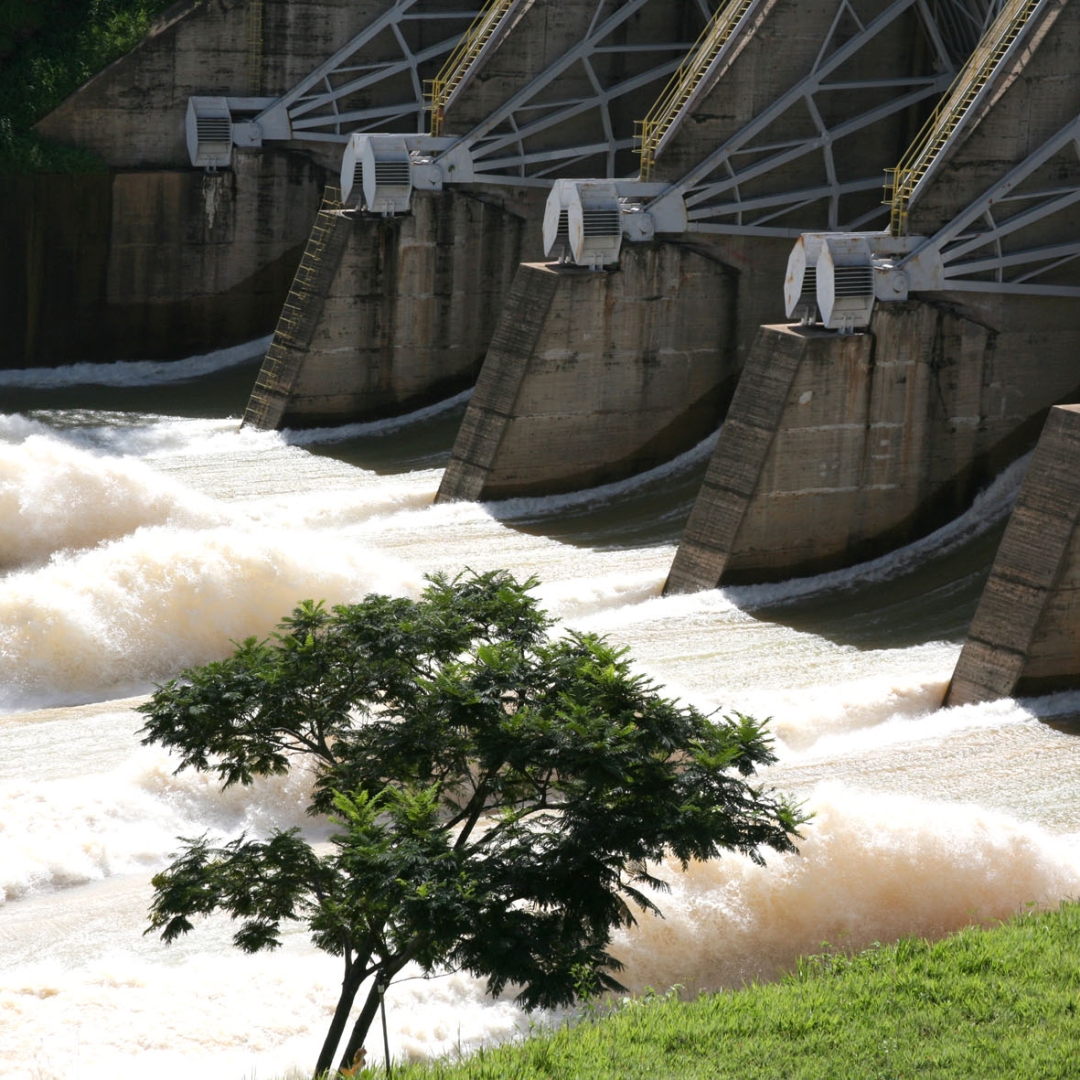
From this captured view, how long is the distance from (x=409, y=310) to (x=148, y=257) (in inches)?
252

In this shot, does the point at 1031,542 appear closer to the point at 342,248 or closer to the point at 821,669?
the point at 821,669

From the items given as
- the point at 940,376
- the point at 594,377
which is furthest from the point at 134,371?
the point at 940,376

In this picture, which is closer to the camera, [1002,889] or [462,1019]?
[462,1019]

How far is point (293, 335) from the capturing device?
28703mm

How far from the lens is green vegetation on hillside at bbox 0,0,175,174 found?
3256 centimetres

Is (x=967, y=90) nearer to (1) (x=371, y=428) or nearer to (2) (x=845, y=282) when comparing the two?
(2) (x=845, y=282)

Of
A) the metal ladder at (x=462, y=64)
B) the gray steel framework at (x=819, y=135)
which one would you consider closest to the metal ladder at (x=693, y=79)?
the gray steel framework at (x=819, y=135)

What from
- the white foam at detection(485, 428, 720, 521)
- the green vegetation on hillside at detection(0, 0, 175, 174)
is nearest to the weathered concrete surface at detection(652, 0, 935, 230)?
the white foam at detection(485, 428, 720, 521)

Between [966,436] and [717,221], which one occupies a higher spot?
[717,221]

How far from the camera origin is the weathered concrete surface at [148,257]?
3222cm

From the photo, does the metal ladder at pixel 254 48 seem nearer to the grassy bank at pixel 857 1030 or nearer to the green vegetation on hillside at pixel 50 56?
the green vegetation on hillside at pixel 50 56

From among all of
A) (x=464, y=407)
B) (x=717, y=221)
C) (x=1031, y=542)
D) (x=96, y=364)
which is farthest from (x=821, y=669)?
(x=96, y=364)

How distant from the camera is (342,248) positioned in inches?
1118

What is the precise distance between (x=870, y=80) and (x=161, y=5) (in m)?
14.0
